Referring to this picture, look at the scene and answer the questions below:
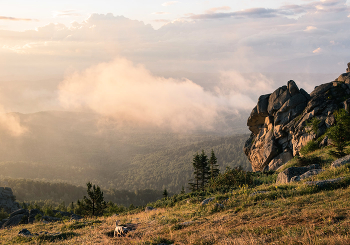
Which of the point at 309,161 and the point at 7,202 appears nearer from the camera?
the point at 309,161

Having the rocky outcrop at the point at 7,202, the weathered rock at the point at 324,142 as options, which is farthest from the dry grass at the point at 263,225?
the rocky outcrop at the point at 7,202

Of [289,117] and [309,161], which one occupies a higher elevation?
[289,117]

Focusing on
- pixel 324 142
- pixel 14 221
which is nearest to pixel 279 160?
pixel 324 142

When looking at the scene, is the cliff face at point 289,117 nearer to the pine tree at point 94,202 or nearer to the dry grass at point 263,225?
the pine tree at point 94,202

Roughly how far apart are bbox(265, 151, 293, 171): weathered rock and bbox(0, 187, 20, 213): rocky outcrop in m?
118

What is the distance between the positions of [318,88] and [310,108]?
26.7 feet

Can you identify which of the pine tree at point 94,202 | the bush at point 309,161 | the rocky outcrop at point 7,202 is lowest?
the rocky outcrop at point 7,202

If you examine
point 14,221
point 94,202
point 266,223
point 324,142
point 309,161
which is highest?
point 324,142

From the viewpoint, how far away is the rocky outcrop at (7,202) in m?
114

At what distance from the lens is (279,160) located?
57.0 metres

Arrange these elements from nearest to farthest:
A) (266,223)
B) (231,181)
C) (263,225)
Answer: (263,225), (266,223), (231,181)

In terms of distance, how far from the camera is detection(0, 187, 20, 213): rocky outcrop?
114 metres

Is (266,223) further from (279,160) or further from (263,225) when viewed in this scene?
(279,160)

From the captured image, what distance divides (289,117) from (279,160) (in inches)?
439
